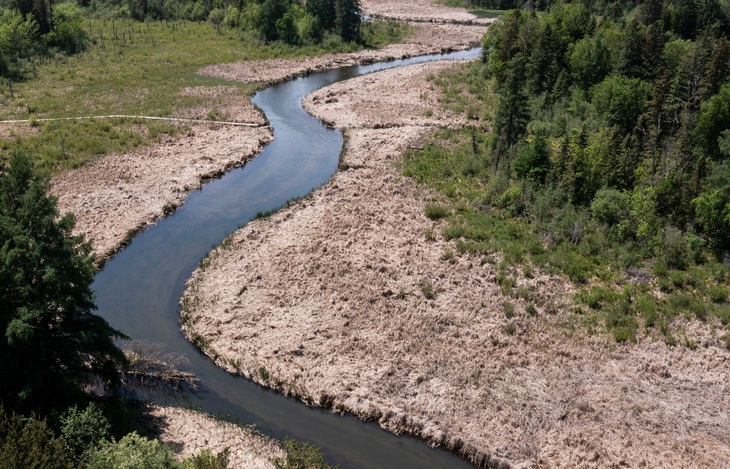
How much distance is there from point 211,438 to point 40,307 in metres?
8.38

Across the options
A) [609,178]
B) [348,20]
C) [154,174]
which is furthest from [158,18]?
[609,178]

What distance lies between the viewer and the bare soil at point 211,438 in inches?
934

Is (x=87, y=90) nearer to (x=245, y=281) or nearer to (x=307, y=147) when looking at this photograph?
(x=307, y=147)

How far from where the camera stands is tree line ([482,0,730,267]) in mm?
37438

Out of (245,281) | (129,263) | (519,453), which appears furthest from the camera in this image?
(129,263)

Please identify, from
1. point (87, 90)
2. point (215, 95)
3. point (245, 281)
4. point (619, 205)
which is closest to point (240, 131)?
point (215, 95)

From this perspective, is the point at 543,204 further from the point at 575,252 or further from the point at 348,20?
the point at 348,20

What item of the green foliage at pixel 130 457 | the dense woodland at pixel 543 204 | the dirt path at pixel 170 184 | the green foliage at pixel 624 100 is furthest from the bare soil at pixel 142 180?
the green foliage at pixel 624 100

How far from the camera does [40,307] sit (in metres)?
21.6

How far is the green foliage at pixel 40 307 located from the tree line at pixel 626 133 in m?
29.2

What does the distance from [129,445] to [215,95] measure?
186ft

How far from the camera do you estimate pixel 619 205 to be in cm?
3869

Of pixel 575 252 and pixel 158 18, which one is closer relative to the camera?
pixel 575 252

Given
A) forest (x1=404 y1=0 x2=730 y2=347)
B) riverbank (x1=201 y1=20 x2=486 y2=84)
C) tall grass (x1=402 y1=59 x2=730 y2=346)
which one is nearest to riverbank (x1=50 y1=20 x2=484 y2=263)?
riverbank (x1=201 y1=20 x2=486 y2=84)
